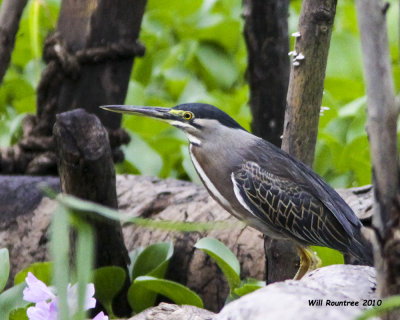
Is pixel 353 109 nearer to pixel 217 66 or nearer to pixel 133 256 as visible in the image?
pixel 217 66

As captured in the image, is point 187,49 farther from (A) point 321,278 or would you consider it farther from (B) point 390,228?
(B) point 390,228

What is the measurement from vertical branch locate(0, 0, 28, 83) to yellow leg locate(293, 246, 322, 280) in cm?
100

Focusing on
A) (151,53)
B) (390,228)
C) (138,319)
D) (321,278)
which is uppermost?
(151,53)

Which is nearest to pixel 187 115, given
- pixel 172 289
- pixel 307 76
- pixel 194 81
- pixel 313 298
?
pixel 307 76

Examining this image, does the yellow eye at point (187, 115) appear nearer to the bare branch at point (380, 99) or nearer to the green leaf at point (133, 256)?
the green leaf at point (133, 256)

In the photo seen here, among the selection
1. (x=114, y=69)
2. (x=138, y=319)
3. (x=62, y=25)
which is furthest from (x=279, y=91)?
(x=138, y=319)

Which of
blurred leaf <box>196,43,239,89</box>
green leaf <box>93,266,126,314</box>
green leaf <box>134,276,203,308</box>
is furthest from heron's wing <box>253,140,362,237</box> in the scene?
blurred leaf <box>196,43,239,89</box>

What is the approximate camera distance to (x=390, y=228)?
1.03 m

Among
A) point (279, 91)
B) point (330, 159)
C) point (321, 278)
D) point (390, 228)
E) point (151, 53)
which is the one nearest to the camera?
point (390, 228)

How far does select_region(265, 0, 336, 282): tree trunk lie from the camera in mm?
1883

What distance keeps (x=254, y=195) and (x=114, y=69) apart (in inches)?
38.2

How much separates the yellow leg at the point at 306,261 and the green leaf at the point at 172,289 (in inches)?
11.4

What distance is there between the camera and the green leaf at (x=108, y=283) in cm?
214

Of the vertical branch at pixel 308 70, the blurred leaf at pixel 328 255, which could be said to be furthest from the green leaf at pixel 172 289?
the vertical branch at pixel 308 70
